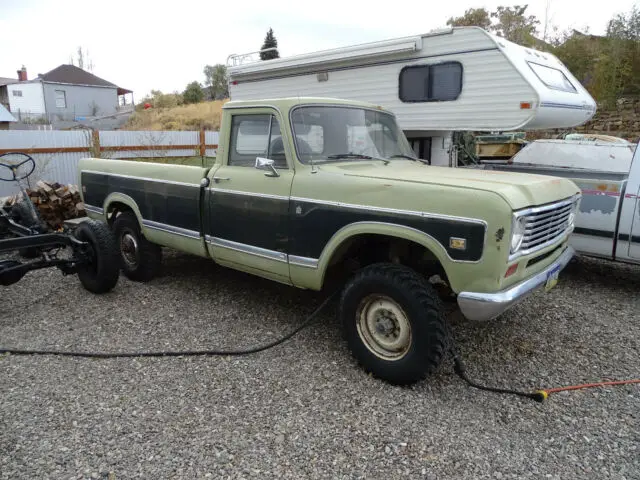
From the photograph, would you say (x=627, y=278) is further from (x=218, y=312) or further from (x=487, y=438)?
(x=218, y=312)

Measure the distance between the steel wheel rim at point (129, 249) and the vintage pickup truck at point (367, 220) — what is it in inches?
21.7

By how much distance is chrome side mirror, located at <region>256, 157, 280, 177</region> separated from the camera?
3.84 metres

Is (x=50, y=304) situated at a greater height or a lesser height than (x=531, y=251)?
lesser

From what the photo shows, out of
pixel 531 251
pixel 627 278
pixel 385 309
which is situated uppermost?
pixel 531 251

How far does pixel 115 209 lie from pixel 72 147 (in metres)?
5.52

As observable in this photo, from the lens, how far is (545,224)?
3412 mm

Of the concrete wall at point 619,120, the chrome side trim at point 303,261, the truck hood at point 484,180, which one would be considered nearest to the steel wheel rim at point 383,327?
the chrome side trim at point 303,261

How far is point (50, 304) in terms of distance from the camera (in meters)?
5.02

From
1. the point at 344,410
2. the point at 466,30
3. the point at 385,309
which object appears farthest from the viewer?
the point at 466,30

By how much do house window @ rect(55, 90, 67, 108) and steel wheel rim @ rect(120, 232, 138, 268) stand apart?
141 feet

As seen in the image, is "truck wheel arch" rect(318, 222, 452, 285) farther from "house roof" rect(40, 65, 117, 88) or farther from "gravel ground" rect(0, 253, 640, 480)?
"house roof" rect(40, 65, 117, 88)

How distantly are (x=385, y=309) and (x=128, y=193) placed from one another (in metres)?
3.36

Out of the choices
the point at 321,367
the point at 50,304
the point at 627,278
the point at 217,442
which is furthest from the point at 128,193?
the point at 627,278

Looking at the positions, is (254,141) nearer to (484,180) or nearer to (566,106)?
(484,180)
